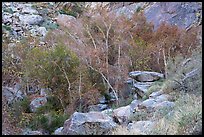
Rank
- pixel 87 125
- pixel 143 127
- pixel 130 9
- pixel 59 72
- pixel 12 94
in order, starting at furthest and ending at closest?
pixel 130 9, pixel 12 94, pixel 59 72, pixel 87 125, pixel 143 127

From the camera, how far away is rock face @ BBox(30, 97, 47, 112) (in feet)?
67.0

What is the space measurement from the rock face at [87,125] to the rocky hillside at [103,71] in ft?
0.10

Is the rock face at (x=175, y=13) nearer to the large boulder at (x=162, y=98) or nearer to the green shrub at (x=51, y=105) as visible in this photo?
the green shrub at (x=51, y=105)

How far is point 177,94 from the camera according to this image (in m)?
13.2

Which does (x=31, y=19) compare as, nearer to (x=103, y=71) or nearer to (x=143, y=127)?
(x=103, y=71)

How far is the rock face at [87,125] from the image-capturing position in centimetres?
1080

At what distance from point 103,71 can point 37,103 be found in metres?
4.30

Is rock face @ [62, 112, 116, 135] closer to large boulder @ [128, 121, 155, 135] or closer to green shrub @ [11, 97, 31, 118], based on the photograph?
large boulder @ [128, 121, 155, 135]

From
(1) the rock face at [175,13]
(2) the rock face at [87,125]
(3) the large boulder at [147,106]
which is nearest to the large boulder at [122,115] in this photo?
(3) the large boulder at [147,106]

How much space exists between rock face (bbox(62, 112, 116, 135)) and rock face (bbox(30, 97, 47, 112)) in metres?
8.97

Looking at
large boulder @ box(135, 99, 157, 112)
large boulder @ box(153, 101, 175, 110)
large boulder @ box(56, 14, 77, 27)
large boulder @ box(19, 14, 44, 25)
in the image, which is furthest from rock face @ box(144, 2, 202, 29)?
large boulder @ box(153, 101, 175, 110)

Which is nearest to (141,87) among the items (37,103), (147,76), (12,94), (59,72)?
(147,76)

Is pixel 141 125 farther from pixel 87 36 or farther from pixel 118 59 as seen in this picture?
pixel 87 36

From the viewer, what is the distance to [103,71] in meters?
22.6
